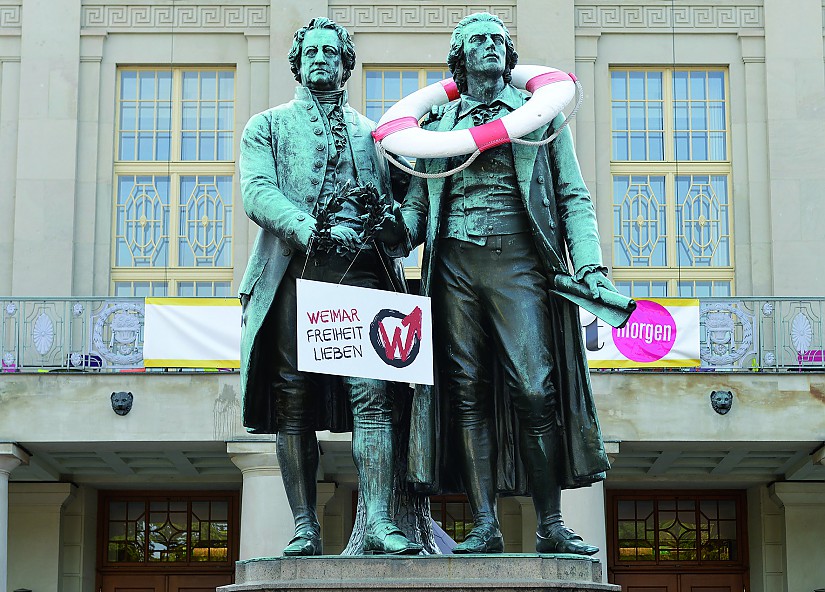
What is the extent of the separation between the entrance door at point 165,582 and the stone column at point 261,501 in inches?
220

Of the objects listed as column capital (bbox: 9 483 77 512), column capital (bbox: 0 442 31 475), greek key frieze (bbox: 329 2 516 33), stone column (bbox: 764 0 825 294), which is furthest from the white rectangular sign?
greek key frieze (bbox: 329 2 516 33)

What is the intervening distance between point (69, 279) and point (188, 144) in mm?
3144

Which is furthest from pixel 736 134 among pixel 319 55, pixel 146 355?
pixel 319 55

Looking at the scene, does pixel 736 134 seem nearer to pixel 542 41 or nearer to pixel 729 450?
pixel 542 41

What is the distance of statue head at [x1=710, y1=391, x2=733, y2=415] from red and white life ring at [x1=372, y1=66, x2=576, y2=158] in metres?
16.2

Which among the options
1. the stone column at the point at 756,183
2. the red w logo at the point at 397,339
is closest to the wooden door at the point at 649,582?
the stone column at the point at 756,183

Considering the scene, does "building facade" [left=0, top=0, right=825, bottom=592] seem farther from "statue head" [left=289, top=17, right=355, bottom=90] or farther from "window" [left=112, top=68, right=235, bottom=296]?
"statue head" [left=289, top=17, right=355, bottom=90]

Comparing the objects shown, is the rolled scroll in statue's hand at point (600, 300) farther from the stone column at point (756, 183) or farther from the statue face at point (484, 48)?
the stone column at point (756, 183)

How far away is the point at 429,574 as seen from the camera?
784 cm

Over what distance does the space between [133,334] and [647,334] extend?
7465 millimetres

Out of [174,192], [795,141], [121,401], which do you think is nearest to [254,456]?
[121,401]

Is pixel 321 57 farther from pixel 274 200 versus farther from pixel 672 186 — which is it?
pixel 672 186

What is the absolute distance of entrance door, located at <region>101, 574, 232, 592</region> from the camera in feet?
99.5

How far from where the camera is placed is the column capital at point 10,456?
24562 millimetres
